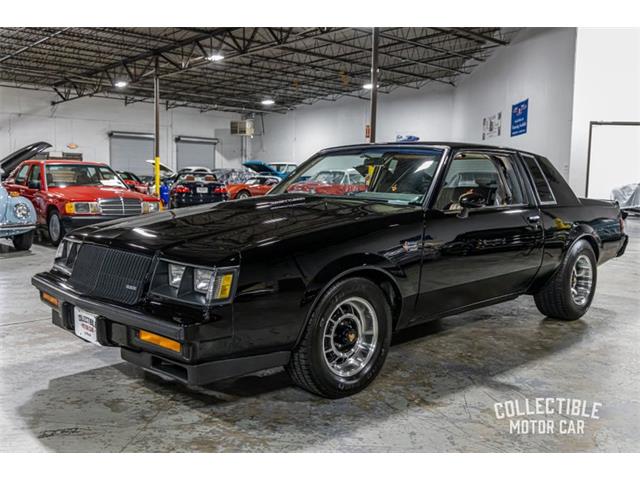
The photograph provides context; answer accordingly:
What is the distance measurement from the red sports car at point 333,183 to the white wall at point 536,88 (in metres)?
11.0

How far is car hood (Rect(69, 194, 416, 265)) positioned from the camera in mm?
2580

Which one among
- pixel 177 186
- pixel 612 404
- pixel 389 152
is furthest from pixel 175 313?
pixel 177 186

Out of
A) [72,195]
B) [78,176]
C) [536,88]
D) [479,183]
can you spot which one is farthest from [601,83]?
[72,195]

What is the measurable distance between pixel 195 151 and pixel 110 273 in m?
31.4

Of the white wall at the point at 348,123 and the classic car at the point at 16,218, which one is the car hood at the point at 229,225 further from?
the white wall at the point at 348,123

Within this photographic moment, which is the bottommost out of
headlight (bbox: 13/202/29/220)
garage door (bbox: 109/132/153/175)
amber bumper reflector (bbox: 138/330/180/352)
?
amber bumper reflector (bbox: 138/330/180/352)

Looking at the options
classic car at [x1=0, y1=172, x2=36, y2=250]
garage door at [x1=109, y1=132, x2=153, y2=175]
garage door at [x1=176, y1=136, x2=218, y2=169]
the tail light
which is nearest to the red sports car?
classic car at [x1=0, y1=172, x2=36, y2=250]

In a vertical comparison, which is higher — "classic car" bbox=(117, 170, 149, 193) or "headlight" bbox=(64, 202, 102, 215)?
"classic car" bbox=(117, 170, 149, 193)

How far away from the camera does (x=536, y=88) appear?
15.1 metres

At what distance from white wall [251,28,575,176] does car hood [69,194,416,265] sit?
38.4 feet

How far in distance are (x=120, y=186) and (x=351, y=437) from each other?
26.4ft

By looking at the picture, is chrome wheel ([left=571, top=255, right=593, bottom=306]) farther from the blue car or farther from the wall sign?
the wall sign

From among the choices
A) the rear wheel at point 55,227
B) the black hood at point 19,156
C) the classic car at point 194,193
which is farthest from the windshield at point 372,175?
the classic car at point 194,193

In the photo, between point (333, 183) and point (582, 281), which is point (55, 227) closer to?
point (333, 183)
